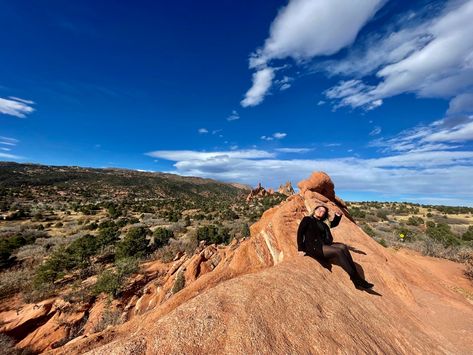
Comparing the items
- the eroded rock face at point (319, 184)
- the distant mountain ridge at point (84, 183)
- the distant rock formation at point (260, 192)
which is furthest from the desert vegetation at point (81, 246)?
the distant rock formation at point (260, 192)

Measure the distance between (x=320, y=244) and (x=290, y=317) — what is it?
3.98 meters

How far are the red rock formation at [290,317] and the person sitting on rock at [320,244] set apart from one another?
384mm

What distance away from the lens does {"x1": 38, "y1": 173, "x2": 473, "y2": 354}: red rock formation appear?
12.7 feet

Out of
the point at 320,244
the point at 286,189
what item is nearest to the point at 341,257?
the point at 320,244

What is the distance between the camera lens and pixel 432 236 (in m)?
31.7

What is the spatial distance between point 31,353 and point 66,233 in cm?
3013

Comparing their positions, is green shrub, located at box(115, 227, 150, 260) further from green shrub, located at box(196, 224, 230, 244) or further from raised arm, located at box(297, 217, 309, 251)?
raised arm, located at box(297, 217, 309, 251)

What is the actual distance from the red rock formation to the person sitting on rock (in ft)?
1.26

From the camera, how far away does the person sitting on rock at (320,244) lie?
817 cm

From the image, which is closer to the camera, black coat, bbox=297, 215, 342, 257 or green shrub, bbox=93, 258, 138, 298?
black coat, bbox=297, 215, 342, 257

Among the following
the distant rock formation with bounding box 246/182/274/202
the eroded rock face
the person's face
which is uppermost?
the distant rock formation with bounding box 246/182/274/202

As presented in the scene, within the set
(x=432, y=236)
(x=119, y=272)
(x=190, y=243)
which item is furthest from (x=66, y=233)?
(x=432, y=236)

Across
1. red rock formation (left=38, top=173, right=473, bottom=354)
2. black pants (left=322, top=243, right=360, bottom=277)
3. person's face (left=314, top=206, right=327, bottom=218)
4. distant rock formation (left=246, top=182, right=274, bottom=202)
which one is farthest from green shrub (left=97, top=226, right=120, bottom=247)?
distant rock formation (left=246, top=182, right=274, bottom=202)

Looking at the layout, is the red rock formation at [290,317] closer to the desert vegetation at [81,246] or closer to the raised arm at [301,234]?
the raised arm at [301,234]
